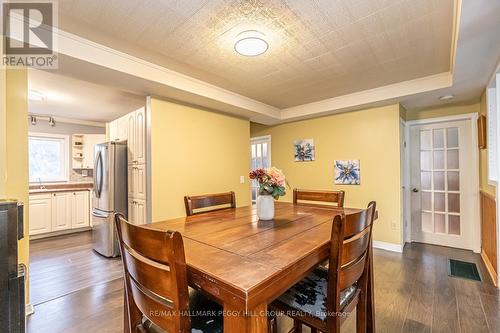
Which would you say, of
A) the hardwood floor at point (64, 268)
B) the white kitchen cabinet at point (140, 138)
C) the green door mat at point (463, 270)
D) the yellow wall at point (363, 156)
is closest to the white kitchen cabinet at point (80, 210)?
the hardwood floor at point (64, 268)

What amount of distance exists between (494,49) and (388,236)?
100 inches

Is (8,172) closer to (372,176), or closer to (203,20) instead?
(203,20)

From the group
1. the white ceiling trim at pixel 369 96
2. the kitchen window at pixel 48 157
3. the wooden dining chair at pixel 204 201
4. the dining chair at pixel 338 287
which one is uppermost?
the white ceiling trim at pixel 369 96

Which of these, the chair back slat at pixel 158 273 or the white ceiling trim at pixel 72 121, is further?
the white ceiling trim at pixel 72 121

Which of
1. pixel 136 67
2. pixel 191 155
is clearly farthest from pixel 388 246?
pixel 136 67

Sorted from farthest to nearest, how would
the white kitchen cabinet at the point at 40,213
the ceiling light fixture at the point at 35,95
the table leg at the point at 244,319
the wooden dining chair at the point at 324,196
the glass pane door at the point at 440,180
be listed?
the white kitchen cabinet at the point at 40,213 < the glass pane door at the point at 440,180 < the ceiling light fixture at the point at 35,95 < the wooden dining chair at the point at 324,196 < the table leg at the point at 244,319

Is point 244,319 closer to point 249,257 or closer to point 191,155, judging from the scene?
point 249,257

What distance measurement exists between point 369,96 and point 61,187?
18.7 ft

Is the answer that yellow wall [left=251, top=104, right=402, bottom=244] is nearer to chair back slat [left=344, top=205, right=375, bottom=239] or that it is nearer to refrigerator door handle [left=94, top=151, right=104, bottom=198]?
chair back slat [left=344, top=205, right=375, bottom=239]

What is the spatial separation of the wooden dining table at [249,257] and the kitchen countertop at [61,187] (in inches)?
163

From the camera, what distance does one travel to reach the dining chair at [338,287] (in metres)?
1.01

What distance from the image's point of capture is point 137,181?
321 cm

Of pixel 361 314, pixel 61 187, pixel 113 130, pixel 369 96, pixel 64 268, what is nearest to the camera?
pixel 361 314

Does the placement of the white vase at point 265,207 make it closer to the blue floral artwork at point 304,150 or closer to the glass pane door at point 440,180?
the blue floral artwork at point 304,150
